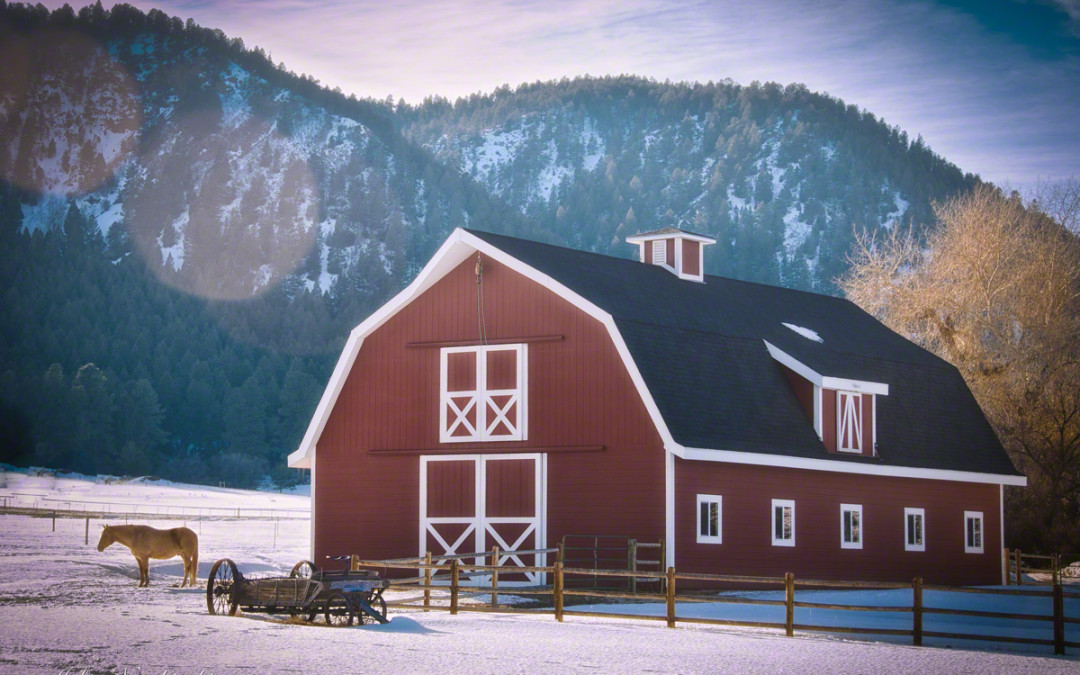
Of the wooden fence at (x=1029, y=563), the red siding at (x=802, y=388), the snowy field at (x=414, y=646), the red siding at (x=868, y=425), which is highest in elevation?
the red siding at (x=802, y=388)

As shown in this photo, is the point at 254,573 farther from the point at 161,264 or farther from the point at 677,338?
the point at 161,264

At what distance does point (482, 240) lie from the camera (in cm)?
2733

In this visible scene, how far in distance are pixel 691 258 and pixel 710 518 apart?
905 cm

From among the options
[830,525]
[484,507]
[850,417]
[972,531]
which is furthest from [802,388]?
[484,507]

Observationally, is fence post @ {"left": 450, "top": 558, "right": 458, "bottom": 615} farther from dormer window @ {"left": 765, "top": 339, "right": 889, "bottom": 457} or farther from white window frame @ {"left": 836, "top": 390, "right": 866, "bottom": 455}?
white window frame @ {"left": 836, "top": 390, "right": 866, "bottom": 455}

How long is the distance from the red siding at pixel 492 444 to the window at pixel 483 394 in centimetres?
20

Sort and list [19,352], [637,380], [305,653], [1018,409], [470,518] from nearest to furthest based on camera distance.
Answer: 1. [305,653]
2. [637,380]
3. [470,518]
4. [1018,409]
5. [19,352]

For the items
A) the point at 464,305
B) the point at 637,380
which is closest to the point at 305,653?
the point at 637,380

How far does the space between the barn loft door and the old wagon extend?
21.8 ft

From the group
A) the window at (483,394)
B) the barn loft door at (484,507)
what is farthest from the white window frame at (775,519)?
the window at (483,394)

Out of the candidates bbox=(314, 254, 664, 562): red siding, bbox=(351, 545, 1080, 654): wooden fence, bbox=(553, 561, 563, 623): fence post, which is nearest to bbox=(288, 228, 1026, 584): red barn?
bbox=(314, 254, 664, 562): red siding

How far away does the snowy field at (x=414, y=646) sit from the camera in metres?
14.6

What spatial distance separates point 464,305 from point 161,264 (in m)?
169

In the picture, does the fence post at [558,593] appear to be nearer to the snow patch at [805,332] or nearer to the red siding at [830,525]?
the red siding at [830,525]
